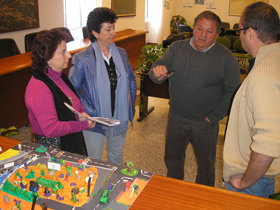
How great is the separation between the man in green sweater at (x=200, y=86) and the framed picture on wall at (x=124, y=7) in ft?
16.7

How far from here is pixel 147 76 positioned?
3.68 m

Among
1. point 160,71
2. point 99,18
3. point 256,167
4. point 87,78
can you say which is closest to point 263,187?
point 256,167

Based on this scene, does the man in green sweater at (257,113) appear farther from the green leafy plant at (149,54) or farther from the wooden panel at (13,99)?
the wooden panel at (13,99)

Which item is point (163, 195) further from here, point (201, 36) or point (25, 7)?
point (25, 7)

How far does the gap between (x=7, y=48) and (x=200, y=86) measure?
3004 mm

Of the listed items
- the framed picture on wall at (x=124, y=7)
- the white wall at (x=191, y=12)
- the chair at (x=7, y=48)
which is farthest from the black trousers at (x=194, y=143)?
the white wall at (x=191, y=12)

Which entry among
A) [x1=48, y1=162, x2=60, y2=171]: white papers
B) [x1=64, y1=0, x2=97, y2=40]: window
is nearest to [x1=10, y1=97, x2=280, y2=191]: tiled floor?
[x1=48, y1=162, x2=60, y2=171]: white papers

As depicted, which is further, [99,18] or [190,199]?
[99,18]

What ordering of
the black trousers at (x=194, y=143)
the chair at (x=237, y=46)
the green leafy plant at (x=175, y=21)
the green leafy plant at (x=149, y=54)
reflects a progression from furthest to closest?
1. the green leafy plant at (x=175, y=21)
2. the chair at (x=237, y=46)
3. the green leafy plant at (x=149, y=54)
4. the black trousers at (x=194, y=143)

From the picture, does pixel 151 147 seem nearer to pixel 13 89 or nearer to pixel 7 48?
pixel 13 89

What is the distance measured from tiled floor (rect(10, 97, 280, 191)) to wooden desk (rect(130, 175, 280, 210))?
1.53 meters

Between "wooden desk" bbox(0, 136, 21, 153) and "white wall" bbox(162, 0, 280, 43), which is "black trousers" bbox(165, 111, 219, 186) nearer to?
"wooden desk" bbox(0, 136, 21, 153)

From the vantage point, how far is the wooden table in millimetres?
1064

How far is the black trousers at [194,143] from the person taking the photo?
198cm
